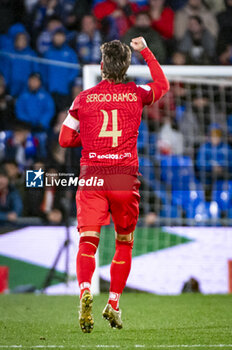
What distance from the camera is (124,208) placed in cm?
477

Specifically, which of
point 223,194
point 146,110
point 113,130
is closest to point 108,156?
point 113,130

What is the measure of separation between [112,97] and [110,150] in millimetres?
373

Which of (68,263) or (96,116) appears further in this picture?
(68,263)

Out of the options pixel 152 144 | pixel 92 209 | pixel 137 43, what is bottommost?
pixel 92 209

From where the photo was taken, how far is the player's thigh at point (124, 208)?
4742mm

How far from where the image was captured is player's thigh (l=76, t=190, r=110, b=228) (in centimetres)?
469

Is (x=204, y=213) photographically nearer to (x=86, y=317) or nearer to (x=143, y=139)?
(x=143, y=139)

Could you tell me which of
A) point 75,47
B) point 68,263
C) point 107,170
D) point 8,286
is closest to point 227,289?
point 68,263

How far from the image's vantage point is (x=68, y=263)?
8938 mm

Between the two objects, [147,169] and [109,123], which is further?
[147,169]

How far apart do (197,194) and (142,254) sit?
54.0 inches

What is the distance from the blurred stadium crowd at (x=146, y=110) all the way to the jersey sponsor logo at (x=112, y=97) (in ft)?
12.9

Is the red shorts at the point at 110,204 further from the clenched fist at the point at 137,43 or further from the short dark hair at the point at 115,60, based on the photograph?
the clenched fist at the point at 137,43

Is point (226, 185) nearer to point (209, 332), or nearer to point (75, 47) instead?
point (75, 47)
